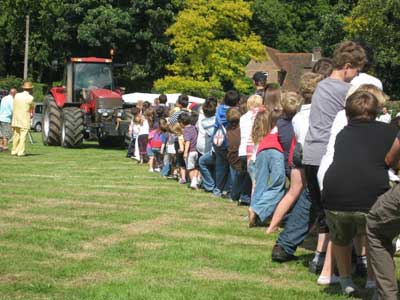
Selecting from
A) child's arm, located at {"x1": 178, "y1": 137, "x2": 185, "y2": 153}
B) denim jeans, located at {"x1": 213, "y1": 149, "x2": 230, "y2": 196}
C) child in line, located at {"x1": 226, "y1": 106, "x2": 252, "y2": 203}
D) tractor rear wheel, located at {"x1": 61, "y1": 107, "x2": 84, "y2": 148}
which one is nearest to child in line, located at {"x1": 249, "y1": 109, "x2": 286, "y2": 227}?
child in line, located at {"x1": 226, "y1": 106, "x2": 252, "y2": 203}

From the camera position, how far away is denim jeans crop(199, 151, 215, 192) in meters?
13.9

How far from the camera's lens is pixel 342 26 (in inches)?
1895

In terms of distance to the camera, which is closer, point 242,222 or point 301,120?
point 301,120

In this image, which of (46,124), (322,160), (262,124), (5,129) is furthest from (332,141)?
(46,124)

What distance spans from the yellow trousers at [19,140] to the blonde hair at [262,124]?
1158cm

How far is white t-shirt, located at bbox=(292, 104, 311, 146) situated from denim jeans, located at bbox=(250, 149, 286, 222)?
152 centimetres

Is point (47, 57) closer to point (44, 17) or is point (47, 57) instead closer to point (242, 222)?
point (44, 17)

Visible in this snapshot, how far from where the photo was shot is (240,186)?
12344 mm

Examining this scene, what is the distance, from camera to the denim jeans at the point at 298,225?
739cm

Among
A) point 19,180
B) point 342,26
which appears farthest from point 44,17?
point 19,180

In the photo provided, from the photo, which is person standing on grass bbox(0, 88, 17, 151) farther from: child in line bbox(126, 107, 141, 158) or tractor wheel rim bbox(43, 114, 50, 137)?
child in line bbox(126, 107, 141, 158)

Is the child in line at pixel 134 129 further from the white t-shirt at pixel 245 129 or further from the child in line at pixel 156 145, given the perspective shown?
the white t-shirt at pixel 245 129

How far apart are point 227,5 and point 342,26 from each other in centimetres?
745

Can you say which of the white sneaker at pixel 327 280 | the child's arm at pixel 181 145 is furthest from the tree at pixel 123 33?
the white sneaker at pixel 327 280
